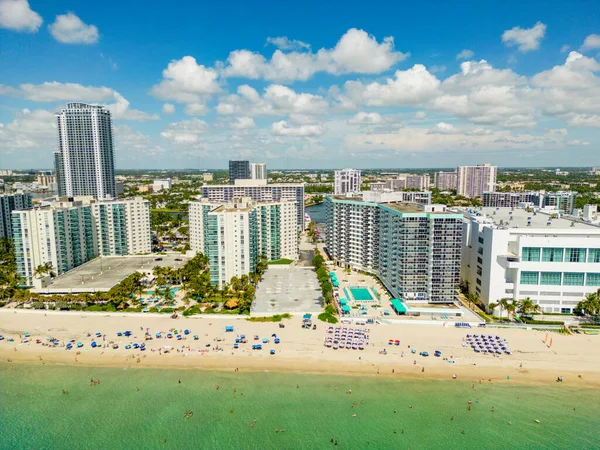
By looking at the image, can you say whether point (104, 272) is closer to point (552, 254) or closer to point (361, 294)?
point (361, 294)

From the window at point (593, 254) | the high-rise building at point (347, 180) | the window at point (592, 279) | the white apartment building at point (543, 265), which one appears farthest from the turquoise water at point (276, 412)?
the high-rise building at point (347, 180)

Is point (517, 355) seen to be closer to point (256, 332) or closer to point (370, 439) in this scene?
point (370, 439)

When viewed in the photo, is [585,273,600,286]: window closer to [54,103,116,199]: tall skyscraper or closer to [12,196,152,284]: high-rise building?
[12,196,152,284]: high-rise building

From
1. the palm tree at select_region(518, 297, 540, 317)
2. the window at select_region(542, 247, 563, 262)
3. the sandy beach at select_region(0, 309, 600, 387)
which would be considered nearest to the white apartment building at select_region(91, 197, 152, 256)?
the sandy beach at select_region(0, 309, 600, 387)

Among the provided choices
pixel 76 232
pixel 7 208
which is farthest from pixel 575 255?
pixel 7 208

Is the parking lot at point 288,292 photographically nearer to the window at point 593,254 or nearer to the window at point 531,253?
the window at point 531,253

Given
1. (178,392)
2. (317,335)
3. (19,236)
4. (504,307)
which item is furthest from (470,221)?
(19,236)
